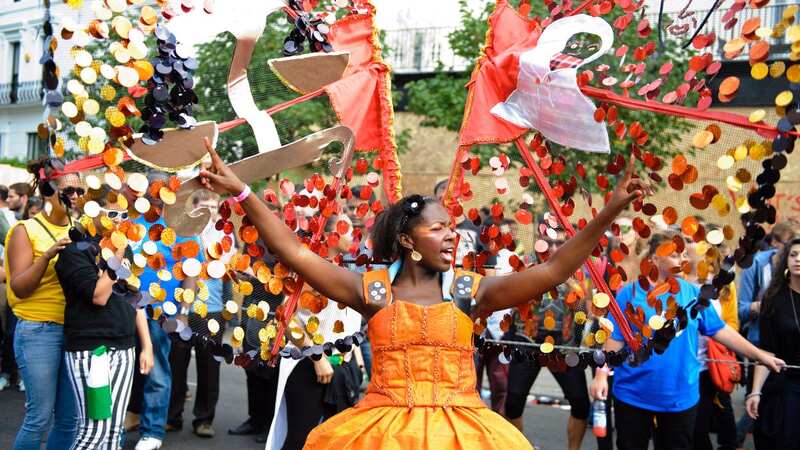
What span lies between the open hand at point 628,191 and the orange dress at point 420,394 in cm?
73

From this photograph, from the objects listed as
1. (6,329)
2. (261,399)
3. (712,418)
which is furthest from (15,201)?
(712,418)

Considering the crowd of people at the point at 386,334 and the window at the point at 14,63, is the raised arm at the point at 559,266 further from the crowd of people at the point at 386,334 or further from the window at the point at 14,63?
the window at the point at 14,63

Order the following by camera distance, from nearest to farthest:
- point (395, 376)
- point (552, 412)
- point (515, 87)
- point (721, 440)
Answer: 1. point (395, 376)
2. point (515, 87)
3. point (721, 440)
4. point (552, 412)

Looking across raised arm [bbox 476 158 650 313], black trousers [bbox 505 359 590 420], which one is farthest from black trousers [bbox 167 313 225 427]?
raised arm [bbox 476 158 650 313]

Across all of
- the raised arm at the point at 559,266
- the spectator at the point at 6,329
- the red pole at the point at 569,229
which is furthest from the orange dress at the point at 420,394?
the spectator at the point at 6,329

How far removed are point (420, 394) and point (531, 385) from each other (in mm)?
3815

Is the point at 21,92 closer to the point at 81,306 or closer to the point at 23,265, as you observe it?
the point at 23,265

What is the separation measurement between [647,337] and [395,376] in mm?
1222

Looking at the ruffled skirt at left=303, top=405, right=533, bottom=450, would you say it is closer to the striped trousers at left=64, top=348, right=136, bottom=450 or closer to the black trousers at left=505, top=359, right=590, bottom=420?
the striped trousers at left=64, top=348, right=136, bottom=450

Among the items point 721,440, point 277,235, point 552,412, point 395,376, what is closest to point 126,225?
point 277,235

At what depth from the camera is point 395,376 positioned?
3.79 meters

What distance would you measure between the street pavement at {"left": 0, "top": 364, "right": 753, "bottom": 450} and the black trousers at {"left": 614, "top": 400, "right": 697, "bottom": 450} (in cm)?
263

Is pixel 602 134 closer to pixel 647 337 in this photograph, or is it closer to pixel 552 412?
pixel 647 337

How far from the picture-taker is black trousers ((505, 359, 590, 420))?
7156 millimetres
